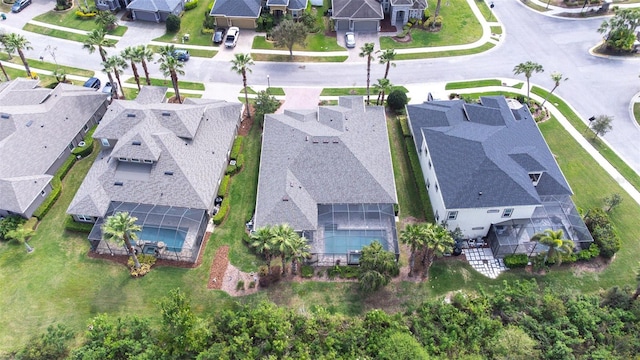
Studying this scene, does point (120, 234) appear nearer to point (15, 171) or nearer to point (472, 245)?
point (15, 171)

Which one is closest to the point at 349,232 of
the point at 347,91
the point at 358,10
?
the point at 347,91

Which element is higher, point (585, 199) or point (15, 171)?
point (15, 171)

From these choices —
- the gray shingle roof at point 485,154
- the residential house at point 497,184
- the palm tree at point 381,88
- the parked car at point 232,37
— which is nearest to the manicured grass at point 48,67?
the parked car at point 232,37

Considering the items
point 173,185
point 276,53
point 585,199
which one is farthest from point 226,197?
point 585,199

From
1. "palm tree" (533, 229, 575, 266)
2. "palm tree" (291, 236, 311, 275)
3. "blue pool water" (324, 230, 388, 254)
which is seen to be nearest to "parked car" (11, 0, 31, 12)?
"blue pool water" (324, 230, 388, 254)

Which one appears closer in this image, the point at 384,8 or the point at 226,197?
the point at 226,197

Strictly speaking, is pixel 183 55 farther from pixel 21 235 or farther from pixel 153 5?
pixel 21 235

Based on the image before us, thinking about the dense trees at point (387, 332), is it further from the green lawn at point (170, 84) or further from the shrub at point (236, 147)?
the green lawn at point (170, 84)
